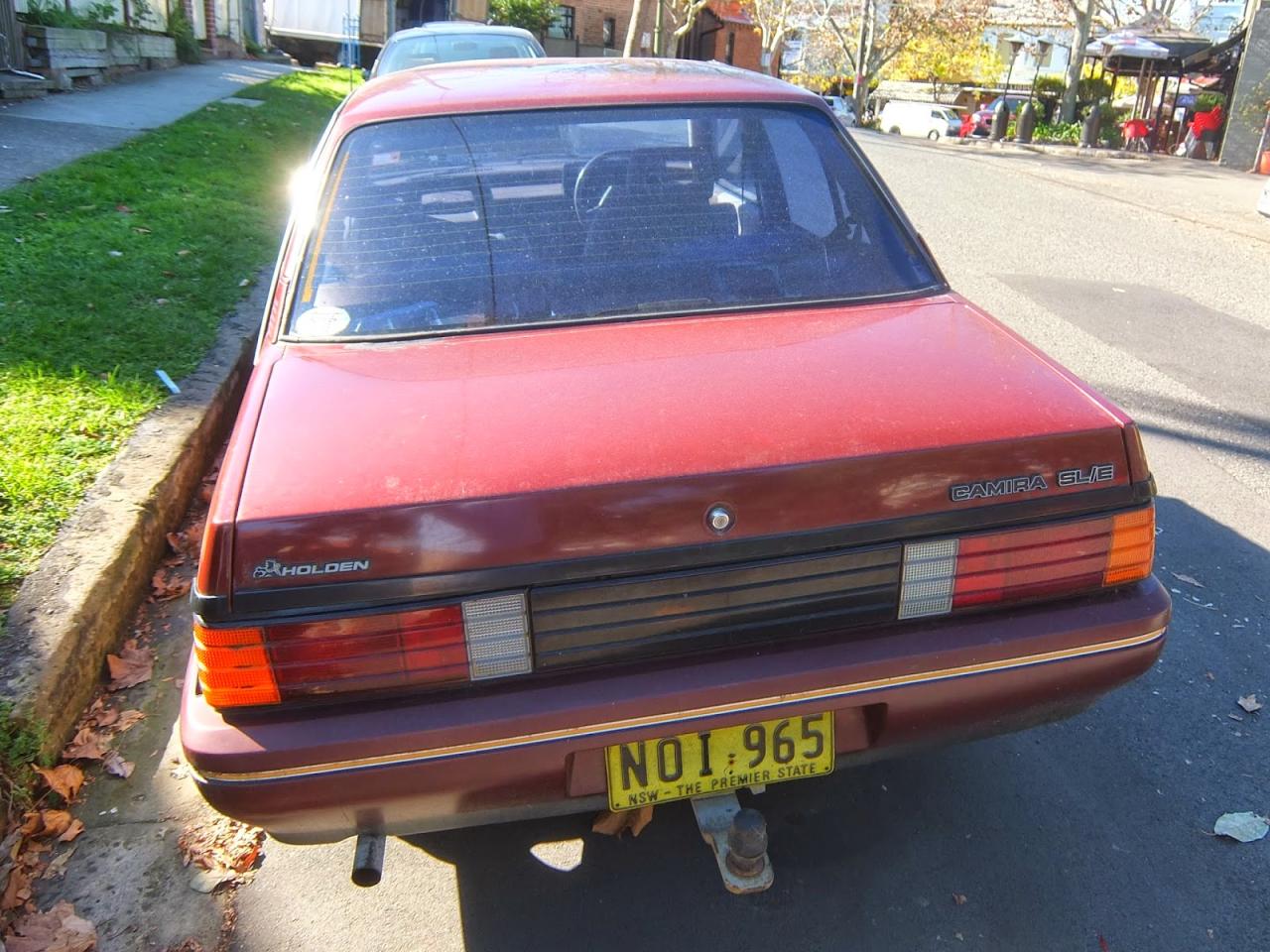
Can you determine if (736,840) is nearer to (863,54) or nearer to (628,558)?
(628,558)

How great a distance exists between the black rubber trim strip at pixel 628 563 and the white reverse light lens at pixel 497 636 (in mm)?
32

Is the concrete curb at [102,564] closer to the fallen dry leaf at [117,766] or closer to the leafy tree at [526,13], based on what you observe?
the fallen dry leaf at [117,766]

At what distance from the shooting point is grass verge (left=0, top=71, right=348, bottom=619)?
3889 mm

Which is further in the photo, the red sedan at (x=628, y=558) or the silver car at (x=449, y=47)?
the silver car at (x=449, y=47)

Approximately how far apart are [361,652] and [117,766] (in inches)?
58.4

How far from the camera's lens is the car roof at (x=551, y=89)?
2945 millimetres

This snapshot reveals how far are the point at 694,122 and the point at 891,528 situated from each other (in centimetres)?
147

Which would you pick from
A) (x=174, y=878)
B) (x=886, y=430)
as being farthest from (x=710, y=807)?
(x=174, y=878)

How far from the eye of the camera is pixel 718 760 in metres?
2.15

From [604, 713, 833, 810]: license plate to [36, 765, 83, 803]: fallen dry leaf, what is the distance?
5.37 feet

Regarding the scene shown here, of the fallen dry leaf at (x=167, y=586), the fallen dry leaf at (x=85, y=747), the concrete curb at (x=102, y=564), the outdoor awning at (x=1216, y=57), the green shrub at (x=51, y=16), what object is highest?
the outdoor awning at (x=1216, y=57)

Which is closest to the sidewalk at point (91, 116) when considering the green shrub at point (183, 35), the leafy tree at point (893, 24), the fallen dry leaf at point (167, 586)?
the green shrub at point (183, 35)

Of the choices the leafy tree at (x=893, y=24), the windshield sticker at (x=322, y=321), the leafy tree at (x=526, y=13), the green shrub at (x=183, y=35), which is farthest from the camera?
the leafy tree at (x=526, y=13)

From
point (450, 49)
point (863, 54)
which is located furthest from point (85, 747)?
point (863, 54)
